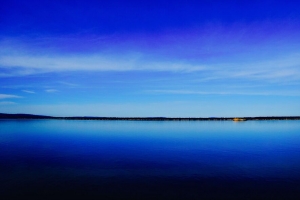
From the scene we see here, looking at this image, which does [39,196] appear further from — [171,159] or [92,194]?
[171,159]

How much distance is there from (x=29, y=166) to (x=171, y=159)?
23.7 metres

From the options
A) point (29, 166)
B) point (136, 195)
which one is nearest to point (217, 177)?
point (136, 195)

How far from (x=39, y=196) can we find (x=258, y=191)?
22.7 meters

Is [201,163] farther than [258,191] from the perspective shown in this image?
Yes

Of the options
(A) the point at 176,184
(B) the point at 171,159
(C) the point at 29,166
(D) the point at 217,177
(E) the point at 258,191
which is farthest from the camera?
(B) the point at 171,159

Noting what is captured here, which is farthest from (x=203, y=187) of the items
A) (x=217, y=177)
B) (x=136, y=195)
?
(x=136, y=195)

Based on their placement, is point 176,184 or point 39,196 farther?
point 176,184

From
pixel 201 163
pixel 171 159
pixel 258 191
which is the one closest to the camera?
pixel 258 191

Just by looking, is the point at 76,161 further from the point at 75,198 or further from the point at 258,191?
the point at 258,191

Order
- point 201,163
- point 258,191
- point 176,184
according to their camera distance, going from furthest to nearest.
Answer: point 201,163, point 176,184, point 258,191

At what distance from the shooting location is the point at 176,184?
1170 inches

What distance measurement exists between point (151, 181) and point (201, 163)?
14.7m

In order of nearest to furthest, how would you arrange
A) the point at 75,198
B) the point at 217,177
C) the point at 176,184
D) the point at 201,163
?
the point at 75,198
the point at 176,184
the point at 217,177
the point at 201,163

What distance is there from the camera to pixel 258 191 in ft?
89.7
